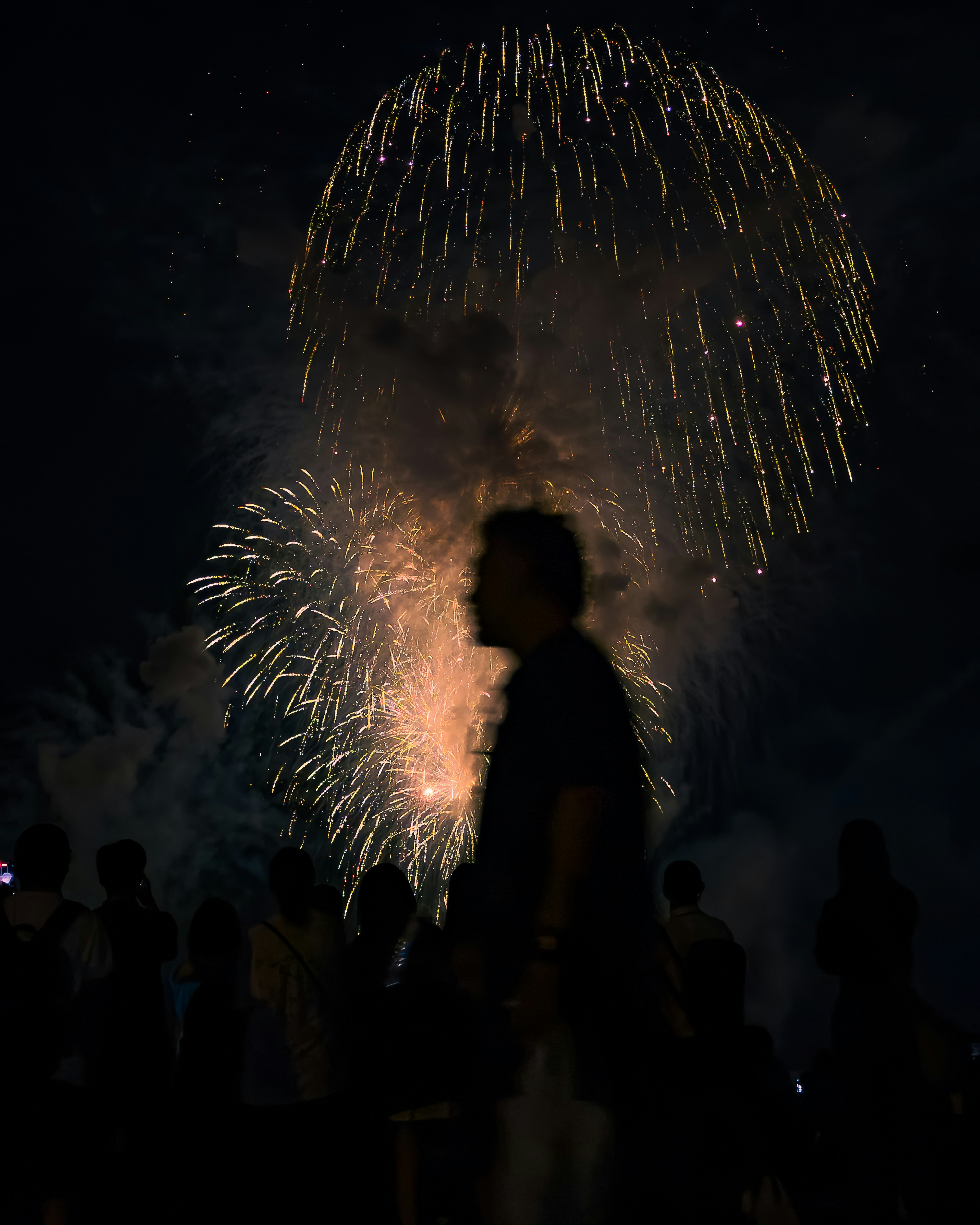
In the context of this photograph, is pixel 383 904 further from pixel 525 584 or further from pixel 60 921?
pixel 525 584

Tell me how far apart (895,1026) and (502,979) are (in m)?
2.41

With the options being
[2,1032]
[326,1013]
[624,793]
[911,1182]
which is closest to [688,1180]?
[911,1182]

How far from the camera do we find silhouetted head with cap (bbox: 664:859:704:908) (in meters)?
4.84

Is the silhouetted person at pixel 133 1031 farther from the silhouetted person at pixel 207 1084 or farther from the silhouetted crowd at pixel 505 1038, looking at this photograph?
the silhouetted person at pixel 207 1084

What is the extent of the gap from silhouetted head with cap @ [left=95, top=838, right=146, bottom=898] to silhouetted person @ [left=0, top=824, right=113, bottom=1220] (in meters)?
0.77

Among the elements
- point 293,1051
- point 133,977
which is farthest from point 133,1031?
point 293,1051

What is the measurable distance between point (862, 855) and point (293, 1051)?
2.76m

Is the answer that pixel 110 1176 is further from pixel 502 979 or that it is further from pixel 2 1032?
pixel 502 979

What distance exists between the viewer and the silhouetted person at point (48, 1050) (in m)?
3.80

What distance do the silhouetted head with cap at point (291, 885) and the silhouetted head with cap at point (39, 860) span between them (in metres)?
0.98

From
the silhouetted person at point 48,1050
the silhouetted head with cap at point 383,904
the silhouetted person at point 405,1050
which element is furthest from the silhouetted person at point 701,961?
the silhouetted person at point 48,1050

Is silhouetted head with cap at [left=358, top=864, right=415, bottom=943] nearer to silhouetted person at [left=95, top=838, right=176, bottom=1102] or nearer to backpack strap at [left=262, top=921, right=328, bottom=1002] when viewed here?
backpack strap at [left=262, top=921, right=328, bottom=1002]

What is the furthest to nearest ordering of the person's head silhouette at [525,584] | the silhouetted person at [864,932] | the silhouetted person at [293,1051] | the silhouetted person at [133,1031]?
the silhouetted person at [133,1031] → the silhouetted person at [293,1051] → the silhouetted person at [864,932] → the person's head silhouette at [525,584]

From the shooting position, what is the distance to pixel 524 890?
2.29 m
